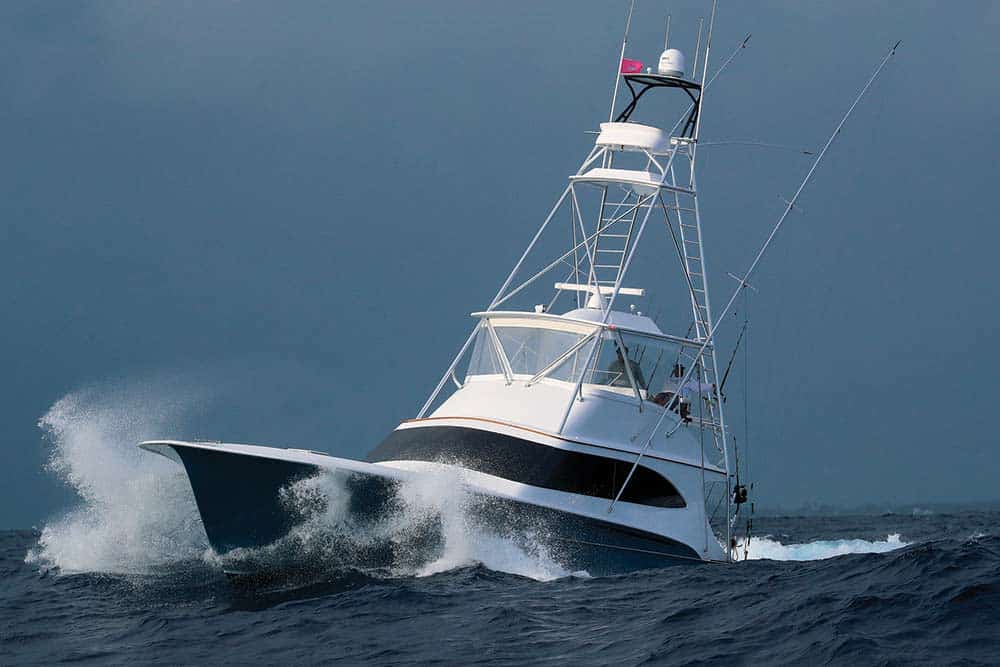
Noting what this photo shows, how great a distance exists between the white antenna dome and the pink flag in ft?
1.39

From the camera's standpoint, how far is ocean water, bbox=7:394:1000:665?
9.87m

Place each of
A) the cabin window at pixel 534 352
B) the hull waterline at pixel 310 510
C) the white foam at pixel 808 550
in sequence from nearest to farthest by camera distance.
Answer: the hull waterline at pixel 310 510 → the cabin window at pixel 534 352 → the white foam at pixel 808 550

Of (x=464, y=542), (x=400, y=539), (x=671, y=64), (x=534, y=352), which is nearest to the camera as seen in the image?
(x=400, y=539)

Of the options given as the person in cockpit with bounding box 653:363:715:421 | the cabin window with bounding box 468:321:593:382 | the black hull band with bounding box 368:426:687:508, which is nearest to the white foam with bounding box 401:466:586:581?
the black hull band with bounding box 368:426:687:508

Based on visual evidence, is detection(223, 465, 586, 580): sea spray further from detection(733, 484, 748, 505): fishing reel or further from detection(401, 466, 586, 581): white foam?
detection(733, 484, 748, 505): fishing reel

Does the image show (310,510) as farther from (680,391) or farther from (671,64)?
(671,64)

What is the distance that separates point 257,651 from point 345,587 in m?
2.96

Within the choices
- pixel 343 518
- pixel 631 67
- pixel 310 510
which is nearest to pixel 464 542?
pixel 343 518

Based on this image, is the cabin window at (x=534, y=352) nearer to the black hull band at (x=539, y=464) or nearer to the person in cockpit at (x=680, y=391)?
the person in cockpit at (x=680, y=391)

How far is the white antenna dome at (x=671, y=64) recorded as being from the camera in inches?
776

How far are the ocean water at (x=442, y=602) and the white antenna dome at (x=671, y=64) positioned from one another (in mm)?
8284

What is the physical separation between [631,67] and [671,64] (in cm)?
71

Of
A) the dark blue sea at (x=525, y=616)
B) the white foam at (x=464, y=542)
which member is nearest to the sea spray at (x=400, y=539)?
the white foam at (x=464, y=542)

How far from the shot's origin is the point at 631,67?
1955 cm
